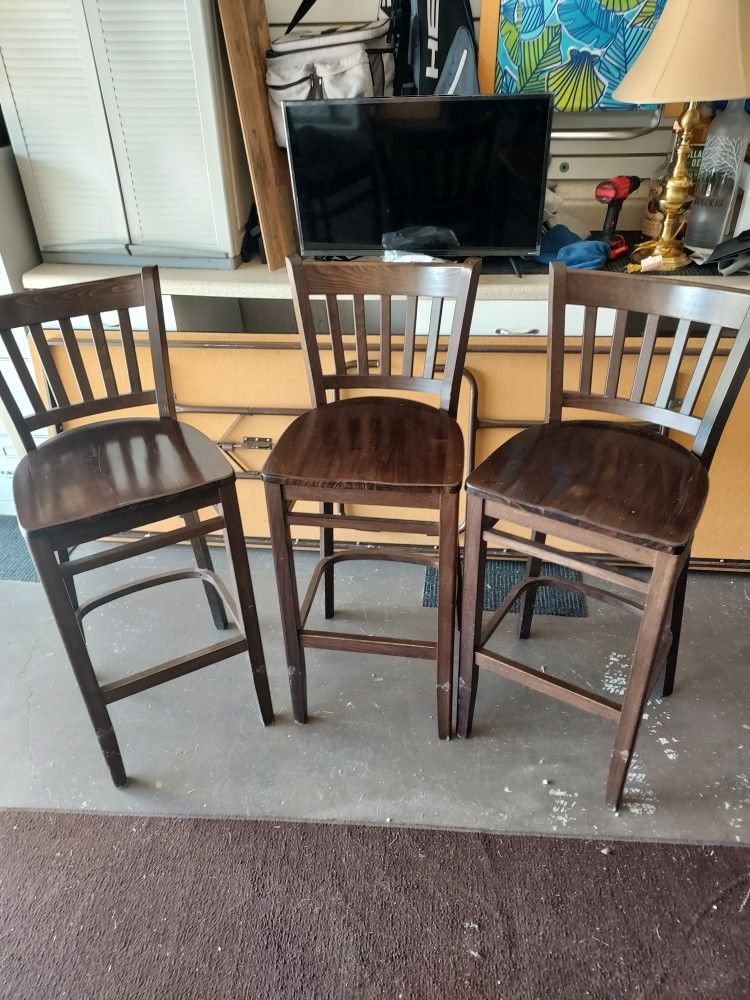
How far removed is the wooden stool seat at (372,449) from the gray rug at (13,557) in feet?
3.85

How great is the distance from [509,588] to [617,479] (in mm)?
810

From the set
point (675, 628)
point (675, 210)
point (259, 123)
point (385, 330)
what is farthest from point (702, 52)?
point (675, 628)

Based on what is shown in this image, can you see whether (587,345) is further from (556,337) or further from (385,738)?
(385,738)

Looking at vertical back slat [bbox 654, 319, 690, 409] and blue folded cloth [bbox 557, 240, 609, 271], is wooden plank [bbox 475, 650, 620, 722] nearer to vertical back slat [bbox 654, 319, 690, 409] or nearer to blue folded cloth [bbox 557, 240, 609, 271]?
vertical back slat [bbox 654, 319, 690, 409]

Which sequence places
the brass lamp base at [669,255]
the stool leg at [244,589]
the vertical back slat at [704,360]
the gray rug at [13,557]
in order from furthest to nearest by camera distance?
the gray rug at [13,557], the brass lamp base at [669,255], the stool leg at [244,589], the vertical back slat at [704,360]

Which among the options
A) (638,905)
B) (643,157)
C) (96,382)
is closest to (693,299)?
(643,157)

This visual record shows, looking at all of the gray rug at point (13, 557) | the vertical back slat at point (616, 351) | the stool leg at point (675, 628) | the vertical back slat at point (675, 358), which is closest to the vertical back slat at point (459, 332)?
the vertical back slat at point (616, 351)

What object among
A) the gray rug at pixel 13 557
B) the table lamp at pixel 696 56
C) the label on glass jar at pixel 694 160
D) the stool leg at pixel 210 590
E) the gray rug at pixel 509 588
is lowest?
the gray rug at pixel 509 588

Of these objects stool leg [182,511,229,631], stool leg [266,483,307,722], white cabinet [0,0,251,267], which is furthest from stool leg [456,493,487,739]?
white cabinet [0,0,251,267]

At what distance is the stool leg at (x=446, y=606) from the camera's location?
1.28 metres

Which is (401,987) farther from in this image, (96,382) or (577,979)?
(96,382)

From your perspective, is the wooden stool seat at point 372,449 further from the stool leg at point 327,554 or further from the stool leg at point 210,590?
the stool leg at point 210,590

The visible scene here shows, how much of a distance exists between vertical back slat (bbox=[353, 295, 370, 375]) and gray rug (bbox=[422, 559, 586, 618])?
0.74m

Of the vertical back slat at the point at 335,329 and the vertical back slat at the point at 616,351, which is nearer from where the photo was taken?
the vertical back slat at the point at 616,351
